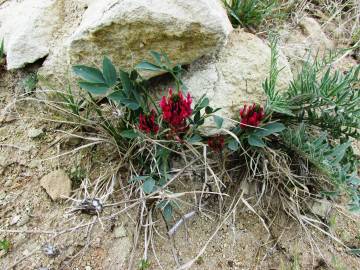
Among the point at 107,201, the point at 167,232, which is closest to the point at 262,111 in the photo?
the point at 167,232

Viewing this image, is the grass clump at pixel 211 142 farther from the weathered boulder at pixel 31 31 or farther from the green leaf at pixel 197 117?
the weathered boulder at pixel 31 31

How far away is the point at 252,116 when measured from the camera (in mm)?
2043

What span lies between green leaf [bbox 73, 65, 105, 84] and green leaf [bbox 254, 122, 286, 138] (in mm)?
829

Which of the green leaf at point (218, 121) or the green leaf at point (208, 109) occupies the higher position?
the green leaf at point (208, 109)

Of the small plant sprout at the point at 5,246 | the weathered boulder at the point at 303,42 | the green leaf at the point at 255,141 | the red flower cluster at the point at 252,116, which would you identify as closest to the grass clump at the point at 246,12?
the weathered boulder at the point at 303,42

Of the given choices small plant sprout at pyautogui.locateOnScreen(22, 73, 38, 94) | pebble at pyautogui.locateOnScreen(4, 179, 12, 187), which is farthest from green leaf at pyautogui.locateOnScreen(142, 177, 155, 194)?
small plant sprout at pyautogui.locateOnScreen(22, 73, 38, 94)

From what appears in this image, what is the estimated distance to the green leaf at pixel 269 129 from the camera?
2.02 m

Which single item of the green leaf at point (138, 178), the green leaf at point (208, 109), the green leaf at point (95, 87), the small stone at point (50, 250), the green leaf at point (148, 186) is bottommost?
the small stone at point (50, 250)

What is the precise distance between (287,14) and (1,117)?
2146mm

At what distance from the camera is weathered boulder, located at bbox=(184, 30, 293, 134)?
225 centimetres

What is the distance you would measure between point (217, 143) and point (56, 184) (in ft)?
2.91

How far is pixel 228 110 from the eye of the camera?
2.22 meters

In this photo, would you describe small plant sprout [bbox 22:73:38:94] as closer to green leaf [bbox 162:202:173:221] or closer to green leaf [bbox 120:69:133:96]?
green leaf [bbox 120:69:133:96]

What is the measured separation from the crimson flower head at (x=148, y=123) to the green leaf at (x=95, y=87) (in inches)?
8.9
